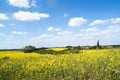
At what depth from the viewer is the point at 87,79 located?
37.6 feet

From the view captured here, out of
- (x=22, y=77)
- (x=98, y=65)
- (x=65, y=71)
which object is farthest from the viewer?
(x=98, y=65)

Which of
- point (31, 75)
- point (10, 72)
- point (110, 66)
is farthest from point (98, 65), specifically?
point (10, 72)

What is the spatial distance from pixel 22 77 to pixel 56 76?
1.60 meters

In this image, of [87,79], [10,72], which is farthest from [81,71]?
[10,72]

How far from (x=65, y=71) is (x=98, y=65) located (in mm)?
2106

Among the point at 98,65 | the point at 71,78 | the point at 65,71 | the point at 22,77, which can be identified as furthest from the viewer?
the point at 98,65

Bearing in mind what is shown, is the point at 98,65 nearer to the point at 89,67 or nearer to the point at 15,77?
the point at 89,67

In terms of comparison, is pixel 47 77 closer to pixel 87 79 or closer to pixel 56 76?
pixel 56 76

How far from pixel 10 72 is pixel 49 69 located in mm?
2027

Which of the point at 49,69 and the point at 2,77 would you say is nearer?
the point at 2,77

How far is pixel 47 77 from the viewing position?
11711 mm

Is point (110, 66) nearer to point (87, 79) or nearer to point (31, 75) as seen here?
point (87, 79)

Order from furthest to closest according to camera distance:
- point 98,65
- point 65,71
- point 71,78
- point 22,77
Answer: point 98,65, point 65,71, point 22,77, point 71,78

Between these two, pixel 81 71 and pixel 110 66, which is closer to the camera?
pixel 81 71
